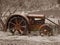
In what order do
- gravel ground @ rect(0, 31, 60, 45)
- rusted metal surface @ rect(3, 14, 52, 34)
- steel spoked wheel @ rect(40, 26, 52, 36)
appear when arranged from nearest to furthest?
gravel ground @ rect(0, 31, 60, 45) → steel spoked wheel @ rect(40, 26, 52, 36) → rusted metal surface @ rect(3, 14, 52, 34)

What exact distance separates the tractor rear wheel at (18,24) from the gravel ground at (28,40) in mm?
369

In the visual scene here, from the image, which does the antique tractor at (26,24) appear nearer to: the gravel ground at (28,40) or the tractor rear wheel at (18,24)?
the tractor rear wheel at (18,24)

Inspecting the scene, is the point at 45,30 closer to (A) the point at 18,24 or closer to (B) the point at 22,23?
(B) the point at 22,23

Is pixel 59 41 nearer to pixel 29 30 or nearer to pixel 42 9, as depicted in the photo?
A: pixel 29 30

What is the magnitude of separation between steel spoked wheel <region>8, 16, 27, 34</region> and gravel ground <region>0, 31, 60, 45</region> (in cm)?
37

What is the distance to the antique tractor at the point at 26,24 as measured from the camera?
11.3m

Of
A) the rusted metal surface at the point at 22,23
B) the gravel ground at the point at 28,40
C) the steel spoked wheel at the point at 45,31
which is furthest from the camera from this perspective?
the rusted metal surface at the point at 22,23

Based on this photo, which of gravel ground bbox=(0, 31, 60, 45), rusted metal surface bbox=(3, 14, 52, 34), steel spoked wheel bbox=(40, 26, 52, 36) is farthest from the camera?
rusted metal surface bbox=(3, 14, 52, 34)

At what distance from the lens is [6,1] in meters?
16.5

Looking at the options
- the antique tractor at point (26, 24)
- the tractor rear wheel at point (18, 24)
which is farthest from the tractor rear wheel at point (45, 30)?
the tractor rear wheel at point (18, 24)

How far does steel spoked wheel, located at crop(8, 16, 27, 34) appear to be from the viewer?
37.6 ft

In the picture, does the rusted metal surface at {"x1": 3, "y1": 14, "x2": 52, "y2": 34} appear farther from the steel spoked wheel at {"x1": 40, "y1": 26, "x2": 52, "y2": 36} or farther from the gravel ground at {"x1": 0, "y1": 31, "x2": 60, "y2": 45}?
the gravel ground at {"x1": 0, "y1": 31, "x2": 60, "y2": 45}

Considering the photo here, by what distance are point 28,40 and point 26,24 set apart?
3.74 feet

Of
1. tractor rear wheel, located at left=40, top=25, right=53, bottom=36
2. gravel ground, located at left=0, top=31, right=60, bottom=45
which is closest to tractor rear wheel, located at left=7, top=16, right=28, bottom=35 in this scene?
gravel ground, located at left=0, top=31, right=60, bottom=45
